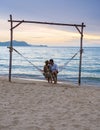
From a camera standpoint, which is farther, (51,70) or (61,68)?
(61,68)

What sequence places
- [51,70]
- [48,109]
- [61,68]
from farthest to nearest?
[61,68] < [51,70] < [48,109]

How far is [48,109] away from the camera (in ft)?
27.6

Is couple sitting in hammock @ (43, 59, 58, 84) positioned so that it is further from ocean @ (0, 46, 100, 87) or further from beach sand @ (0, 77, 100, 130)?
beach sand @ (0, 77, 100, 130)

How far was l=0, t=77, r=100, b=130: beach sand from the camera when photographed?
689cm

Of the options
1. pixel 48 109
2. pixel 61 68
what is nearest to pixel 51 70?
pixel 48 109

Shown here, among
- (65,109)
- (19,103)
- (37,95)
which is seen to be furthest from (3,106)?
(37,95)

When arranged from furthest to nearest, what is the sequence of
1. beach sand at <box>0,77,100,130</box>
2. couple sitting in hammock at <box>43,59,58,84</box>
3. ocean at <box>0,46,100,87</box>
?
ocean at <box>0,46,100,87</box>, couple sitting in hammock at <box>43,59,58,84</box>, beach sand at <box>0,77,100,130</box>

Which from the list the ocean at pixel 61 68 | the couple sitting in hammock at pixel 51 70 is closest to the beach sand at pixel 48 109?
the couple sitting in hammock at pixel 51 70

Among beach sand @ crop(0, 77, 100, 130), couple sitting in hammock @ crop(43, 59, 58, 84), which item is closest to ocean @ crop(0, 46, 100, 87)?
couple sitting in hammock @ crop(43, 59, 58, 84)

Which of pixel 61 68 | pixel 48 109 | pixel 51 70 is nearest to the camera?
pixel 48 109

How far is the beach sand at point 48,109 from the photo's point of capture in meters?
6.89

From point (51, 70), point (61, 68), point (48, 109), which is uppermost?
point (51, 70)

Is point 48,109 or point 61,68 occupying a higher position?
point 61,68

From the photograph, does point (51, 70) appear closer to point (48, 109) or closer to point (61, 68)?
point (48, 109)
